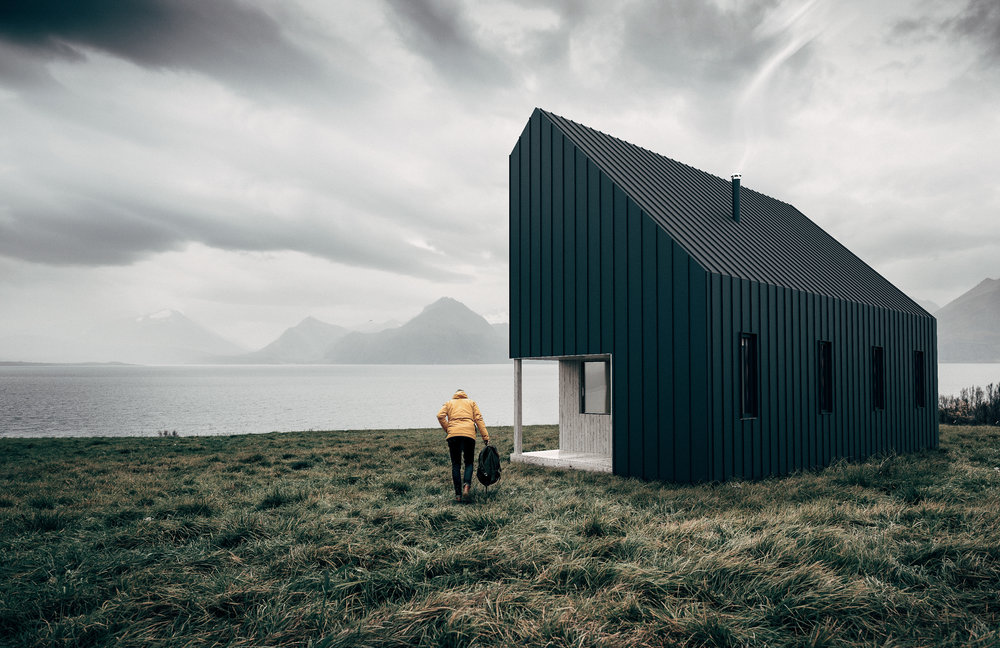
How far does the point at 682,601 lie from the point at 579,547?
1.33 meters

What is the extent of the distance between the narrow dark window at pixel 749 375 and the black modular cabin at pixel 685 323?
3cm

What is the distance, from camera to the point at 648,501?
801 cm

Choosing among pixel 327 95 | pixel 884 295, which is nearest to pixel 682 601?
pixel 884 295

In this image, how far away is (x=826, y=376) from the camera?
480 inches

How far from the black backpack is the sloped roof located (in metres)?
4.51

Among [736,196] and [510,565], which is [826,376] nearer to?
[736,196]

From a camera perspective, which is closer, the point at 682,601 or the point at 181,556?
the point at 682,601

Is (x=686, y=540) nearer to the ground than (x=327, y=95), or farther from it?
nearer to the ground

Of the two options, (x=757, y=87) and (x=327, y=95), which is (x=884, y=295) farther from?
(x=327, y=95)

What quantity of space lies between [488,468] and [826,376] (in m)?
7.89

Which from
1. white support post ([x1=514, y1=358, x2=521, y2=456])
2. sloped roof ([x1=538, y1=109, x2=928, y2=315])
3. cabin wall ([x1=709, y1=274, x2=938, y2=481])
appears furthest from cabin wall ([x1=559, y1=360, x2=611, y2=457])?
sloped roof ([x1=538, y1=109, x2=928, y2=315])

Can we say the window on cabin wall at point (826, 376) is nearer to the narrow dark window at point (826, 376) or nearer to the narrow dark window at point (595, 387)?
the narrow dark window at point (826, 376)

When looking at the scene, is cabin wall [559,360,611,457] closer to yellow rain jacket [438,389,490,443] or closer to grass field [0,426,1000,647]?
grass field [0,426,1000,647]

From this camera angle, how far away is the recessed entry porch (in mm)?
12914
